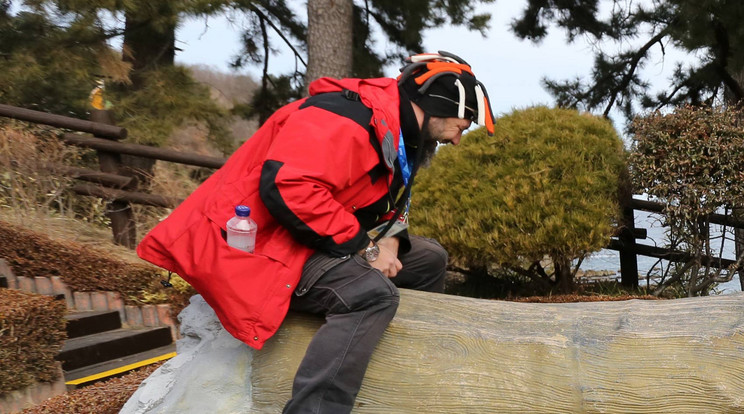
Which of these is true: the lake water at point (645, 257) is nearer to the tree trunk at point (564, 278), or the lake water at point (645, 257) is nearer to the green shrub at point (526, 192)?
the tree trunk at point (564, 278)

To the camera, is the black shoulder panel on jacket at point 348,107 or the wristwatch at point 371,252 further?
the wristwatch at point 371,252

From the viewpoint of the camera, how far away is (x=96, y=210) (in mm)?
8234

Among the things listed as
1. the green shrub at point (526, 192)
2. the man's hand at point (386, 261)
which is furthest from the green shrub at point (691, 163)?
the man's hand at point (386, 261)

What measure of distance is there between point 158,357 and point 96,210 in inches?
114

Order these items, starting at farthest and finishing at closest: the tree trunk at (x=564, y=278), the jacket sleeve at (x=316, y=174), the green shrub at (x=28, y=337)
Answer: the tree trunk at (x=564, y=278)
the green shrub at (x=28, y=337)
the jacket sleeve at (x=316, y=174)

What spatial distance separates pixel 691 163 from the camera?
6.20 m

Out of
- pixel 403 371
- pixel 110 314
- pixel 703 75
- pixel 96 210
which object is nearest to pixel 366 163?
pixel 403 371

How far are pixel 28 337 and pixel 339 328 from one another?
2586mm

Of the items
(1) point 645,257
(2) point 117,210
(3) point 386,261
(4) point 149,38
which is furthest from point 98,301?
(4) point 149,38

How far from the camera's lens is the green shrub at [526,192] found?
20.4ft

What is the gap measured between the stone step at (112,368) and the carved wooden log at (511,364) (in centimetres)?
223

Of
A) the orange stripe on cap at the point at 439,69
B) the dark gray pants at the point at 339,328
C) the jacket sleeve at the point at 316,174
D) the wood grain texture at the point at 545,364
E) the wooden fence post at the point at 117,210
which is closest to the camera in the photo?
the jacket sleeve at the point at 316,174

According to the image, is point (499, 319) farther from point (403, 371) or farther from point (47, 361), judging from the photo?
point (47, 361)

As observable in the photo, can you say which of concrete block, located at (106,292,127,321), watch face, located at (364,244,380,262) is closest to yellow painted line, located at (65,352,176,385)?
concrete block, located at (106,292,127,321)
